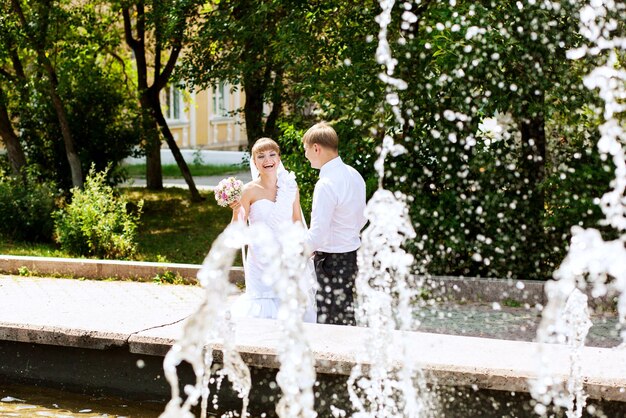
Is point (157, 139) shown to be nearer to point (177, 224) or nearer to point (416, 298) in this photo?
point (177, 224)

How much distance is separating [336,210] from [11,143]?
11.0m

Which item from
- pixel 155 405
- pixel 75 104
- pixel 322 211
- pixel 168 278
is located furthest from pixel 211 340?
pixel 75 104

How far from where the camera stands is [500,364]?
5250 mm

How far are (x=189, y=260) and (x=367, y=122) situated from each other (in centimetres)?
351

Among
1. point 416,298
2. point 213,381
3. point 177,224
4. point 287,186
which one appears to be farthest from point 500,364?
point 177,224

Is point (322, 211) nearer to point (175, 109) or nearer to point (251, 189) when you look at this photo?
point (251, 189)

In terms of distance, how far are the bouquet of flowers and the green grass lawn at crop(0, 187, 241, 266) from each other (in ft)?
14.2

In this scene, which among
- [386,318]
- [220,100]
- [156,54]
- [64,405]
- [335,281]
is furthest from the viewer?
[220,100]

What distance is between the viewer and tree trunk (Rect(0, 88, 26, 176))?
16.2 m

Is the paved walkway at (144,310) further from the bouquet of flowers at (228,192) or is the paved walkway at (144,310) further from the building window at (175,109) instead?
the building window at (175,109)

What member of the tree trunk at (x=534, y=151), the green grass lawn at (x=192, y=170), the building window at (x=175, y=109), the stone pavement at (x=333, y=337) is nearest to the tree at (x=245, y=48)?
the tree trunk at (x=534, y=151)

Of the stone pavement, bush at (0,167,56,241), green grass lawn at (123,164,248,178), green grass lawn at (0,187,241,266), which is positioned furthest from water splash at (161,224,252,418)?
green grass lawn at (123,164,248,178)

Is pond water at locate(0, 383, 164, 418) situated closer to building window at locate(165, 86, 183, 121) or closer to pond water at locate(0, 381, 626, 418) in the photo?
pond water at locate(0, 381, 626, 418)

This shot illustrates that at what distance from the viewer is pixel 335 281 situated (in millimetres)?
6902
